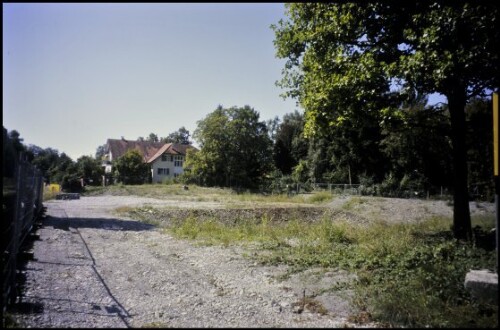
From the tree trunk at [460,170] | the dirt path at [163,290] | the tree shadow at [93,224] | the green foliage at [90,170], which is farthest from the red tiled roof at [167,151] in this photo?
the tree trunk at [460,170]

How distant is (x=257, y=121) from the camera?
56.5 meters

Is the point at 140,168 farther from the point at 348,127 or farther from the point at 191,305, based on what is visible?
the point at 191,305

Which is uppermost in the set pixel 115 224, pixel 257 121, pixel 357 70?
pixel 257 121

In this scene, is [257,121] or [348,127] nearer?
[348,127]

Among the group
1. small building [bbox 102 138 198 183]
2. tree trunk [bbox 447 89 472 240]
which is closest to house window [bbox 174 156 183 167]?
small building [bbox 102 138 198 183]

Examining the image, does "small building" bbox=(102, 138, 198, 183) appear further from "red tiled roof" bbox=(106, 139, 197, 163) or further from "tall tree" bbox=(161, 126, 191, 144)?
"tall tree" bbox=(161, 126, 191, 144)

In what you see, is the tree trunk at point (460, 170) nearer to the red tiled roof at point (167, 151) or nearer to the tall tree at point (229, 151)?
the tall tree at point (229, 151)

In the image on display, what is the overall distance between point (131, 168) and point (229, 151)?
559 inches

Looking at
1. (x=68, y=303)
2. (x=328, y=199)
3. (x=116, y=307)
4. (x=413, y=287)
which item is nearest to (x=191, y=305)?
(x=116, y=307)

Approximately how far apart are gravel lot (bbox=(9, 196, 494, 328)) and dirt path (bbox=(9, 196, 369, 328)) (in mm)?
15

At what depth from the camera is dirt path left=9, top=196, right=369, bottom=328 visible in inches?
213

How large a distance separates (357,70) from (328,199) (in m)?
24.1

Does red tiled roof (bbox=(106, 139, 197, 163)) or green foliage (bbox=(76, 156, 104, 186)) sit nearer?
green foliage (bbox=(76, 156, 104, 186))

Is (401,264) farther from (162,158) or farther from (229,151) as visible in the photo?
(162,158)
